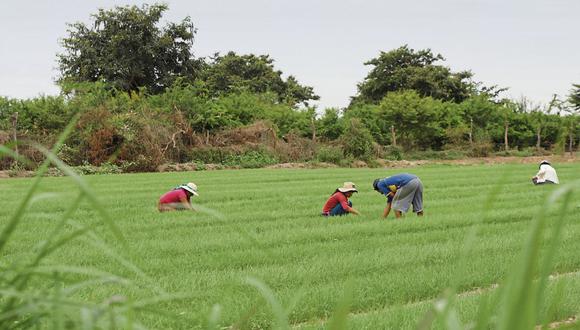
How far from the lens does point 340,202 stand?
10.5 meters

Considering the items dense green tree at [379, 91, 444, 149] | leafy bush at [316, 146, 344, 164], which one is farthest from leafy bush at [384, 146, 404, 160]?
leafy bush at [316, 146, 344, 164]

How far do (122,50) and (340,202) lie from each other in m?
31.9

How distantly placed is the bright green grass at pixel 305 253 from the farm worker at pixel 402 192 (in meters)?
0.35

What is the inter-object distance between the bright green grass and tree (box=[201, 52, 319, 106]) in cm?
3432

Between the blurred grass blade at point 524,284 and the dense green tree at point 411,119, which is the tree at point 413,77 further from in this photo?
the blurred grass blade at point 524,284

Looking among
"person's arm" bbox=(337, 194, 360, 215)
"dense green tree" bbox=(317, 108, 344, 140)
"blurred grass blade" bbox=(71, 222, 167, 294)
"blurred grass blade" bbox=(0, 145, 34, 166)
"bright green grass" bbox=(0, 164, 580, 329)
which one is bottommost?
"bright green grass" bbox=(0, 164, 580, 329)

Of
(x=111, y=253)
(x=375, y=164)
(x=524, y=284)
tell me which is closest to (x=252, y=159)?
(x=375, y=164)

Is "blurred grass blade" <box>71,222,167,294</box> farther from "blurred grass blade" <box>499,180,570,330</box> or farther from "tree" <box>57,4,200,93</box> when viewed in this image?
"tree" <box>57,4,200,93</box>

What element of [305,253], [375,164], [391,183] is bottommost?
[305,253]

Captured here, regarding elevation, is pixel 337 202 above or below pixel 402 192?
below

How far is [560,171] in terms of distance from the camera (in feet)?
72.3

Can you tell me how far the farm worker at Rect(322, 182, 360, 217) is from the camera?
1046 cm

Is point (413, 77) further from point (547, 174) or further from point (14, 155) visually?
point (14, 155)

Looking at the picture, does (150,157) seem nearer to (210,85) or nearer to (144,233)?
(144,233)
